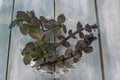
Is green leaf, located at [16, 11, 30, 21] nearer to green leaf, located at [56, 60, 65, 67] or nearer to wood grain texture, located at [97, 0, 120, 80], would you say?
green leaf, located at [56, 60, 65, 67]

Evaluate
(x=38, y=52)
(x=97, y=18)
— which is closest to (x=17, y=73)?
(x=38, y=52)

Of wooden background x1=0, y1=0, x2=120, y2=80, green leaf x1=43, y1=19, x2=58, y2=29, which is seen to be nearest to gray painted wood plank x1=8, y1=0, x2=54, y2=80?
wooden background x1=0, y1=0, x2=120, y2=80

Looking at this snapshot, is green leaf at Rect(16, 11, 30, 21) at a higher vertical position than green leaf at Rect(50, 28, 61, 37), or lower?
higher

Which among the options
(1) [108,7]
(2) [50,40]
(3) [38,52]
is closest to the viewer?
(3) [38,52]

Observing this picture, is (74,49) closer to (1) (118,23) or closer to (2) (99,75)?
(2) (99,75)

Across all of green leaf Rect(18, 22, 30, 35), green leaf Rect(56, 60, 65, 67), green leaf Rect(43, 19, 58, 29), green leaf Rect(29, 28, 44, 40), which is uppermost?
green leaf Rect(43, 19, 58, 29)

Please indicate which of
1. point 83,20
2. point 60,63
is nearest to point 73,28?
point 83,20

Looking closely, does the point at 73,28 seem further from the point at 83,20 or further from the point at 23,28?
the point at 23,28
